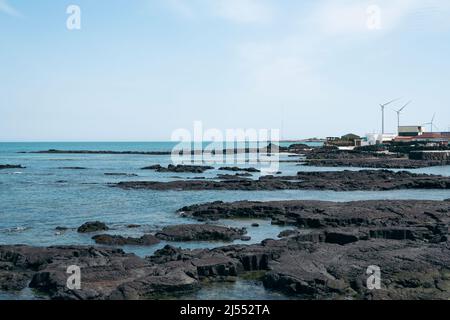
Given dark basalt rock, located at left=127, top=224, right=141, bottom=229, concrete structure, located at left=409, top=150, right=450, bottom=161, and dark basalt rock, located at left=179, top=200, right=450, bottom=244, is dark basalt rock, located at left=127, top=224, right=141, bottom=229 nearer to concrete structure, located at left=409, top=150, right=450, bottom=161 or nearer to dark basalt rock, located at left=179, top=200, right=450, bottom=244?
dark basalt rock, located at left=179, top=200, right=450, bottom=244

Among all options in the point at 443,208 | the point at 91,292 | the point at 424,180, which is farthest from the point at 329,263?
the point at 424,180

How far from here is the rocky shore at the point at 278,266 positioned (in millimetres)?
15391

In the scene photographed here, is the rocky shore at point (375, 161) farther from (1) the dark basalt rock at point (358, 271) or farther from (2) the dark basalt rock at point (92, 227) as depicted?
(1) the dark basalt rock at point (358, 271)

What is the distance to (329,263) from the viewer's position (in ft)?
57.1

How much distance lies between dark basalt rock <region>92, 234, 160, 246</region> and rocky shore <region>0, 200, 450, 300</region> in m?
1.20

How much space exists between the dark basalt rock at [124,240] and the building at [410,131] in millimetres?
121046

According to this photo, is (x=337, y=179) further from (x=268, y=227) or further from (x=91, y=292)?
(x=91, y=292)

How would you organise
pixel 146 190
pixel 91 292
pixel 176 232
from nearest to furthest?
pixel 91 292 → pixel 176 232 → pixel 146 190

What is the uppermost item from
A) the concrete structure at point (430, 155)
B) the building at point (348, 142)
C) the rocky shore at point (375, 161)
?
the building at point (348, 142)

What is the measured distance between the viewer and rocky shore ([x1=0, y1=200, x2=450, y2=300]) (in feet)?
50.5

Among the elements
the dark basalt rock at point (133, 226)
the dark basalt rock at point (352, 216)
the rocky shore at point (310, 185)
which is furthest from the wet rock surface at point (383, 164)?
the dark basalt rock at point (133, 226)

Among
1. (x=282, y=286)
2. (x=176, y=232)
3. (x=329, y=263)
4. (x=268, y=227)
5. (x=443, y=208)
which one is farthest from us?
(x=443, y=208)

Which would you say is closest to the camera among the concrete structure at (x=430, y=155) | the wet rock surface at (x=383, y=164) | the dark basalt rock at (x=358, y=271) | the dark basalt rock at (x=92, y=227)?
the dark basalt rock at (x=358, y=271)
